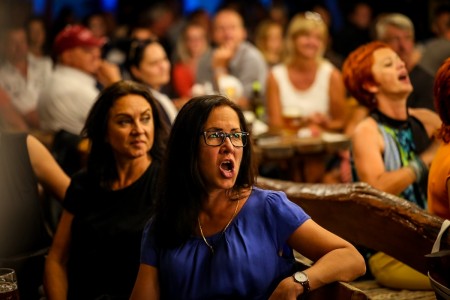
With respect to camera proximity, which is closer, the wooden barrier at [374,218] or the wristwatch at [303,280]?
the wristwatch at [303,280]

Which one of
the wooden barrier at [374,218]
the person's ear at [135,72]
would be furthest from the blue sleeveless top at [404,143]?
the person's ear at [135,72]

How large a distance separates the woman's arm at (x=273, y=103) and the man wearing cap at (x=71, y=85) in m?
1.26

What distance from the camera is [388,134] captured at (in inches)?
164

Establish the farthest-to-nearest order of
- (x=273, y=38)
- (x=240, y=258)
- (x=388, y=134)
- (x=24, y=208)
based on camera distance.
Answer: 1. (x=273, y=38)
2. (x=388, y=134)
3. (x=24, y=208)
4. (x=240, y=258)

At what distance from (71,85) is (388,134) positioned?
2790 mm

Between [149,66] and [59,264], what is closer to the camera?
[59,264]

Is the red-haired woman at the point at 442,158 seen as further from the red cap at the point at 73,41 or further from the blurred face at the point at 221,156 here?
the red cap at the point at 73,41

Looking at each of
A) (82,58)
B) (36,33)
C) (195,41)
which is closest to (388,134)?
(82,58)

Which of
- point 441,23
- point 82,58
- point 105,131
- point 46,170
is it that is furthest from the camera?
point 441,23

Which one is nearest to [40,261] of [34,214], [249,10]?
[34,214]

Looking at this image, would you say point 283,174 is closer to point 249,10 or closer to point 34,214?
point 34,214

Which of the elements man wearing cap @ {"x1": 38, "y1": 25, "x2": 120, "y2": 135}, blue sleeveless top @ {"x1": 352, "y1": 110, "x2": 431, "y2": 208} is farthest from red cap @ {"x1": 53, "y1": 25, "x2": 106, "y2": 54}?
blue sleeveless top @ {"x1": 352, "y1": 110, "x2": 431, "y2": 208}

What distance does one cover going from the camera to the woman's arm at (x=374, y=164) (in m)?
4.00

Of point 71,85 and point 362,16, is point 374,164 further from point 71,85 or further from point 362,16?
point 362,16
